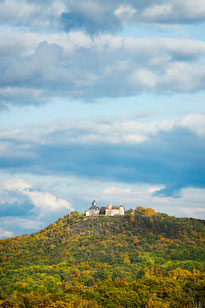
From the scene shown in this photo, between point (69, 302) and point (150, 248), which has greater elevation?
point (150, 248)

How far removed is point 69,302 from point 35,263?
106734 mm

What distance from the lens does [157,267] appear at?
164 m

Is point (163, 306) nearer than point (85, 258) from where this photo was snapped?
Yes

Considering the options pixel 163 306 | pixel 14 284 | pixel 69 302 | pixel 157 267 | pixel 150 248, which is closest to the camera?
pixel 163 306

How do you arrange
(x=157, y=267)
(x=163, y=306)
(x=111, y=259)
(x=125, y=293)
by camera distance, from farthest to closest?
(x=111, y=259) → (x=157, y=267) → (x=125, y=293) → (x=163, y=306)

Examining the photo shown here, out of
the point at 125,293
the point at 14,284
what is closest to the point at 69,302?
the point at 125,293

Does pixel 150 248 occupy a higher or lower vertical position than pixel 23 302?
higher

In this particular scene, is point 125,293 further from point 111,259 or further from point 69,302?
point 111,259

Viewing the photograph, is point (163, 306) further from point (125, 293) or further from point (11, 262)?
point (11, 262)

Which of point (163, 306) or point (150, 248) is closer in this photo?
point (163, 306)

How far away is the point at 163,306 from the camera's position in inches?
3046

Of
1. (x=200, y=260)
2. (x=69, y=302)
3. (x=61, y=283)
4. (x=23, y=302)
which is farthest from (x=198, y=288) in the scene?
(x=200, y=260)

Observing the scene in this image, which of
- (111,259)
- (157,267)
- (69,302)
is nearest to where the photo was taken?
(69,302)

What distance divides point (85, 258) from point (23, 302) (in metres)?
94.2
